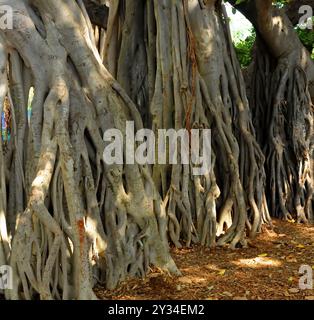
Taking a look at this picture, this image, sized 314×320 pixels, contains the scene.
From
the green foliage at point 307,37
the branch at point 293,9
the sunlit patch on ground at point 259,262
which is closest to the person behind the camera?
the sunlit patch on ground at point 259,262

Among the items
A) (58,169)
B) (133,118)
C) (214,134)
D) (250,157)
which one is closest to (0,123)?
(58,169)

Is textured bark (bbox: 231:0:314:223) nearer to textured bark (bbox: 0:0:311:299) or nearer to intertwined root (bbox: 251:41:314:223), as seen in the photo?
intertwined root (bbox: 251:41:314:223)

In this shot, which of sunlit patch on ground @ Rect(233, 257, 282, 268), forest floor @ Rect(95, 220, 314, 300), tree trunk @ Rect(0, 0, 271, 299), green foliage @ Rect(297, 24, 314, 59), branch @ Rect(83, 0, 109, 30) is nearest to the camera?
tree trunk @ Rect(0, 0, 271, 299)

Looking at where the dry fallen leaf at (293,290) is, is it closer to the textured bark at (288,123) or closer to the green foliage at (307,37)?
the textured bark at (288,123)

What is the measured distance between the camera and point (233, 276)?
146 inches

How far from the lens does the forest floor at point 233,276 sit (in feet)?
11.0

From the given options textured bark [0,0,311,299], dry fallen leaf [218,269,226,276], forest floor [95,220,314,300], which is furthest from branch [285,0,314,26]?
dry fallen leaf [218,269,226,276]

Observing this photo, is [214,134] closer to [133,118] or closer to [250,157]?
[250,157]

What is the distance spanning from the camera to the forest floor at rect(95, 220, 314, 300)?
3342 mm

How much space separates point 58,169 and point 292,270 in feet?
6.78

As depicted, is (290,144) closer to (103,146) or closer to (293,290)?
(293,290)

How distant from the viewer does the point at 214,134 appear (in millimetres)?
4883

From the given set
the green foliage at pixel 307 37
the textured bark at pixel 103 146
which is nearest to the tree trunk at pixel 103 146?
the textured bark at pixel 103 146

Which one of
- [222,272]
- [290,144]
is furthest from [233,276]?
[290,144]
